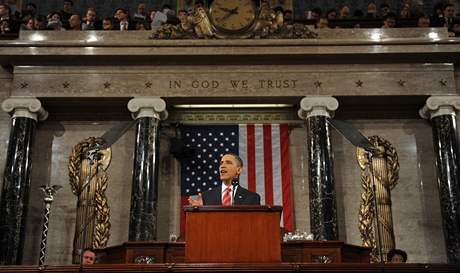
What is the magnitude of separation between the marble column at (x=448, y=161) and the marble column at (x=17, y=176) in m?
8.22

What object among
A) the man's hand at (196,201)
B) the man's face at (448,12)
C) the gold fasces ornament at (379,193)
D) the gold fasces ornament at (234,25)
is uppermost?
the man's face at (448,12)

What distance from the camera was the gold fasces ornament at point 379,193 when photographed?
13094 millimetres

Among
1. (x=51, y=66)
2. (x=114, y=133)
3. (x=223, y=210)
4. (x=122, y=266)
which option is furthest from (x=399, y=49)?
(x=122, y=266)

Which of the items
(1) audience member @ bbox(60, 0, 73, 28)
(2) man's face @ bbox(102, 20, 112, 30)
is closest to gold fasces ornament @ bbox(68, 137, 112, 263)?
(2) man's face @ bbox(102, 20, 112, 30)

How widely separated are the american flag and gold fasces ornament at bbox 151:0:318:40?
6.52ft

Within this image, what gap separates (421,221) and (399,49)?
11.8ft

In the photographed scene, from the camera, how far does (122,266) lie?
5984mm

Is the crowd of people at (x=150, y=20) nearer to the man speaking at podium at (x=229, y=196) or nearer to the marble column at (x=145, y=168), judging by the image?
the marble column at (x=145, y=168)

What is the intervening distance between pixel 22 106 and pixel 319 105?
6114 mm

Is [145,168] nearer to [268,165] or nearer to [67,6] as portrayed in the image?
[268,165]

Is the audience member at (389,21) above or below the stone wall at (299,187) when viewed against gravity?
above

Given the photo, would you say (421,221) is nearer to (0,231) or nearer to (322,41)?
(322,41)

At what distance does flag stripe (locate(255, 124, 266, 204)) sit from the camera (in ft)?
44.3

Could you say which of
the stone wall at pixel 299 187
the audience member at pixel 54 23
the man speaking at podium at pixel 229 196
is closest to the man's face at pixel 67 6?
the audience member at pixel 54 23
